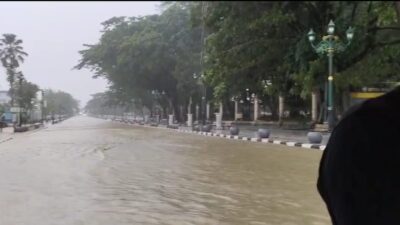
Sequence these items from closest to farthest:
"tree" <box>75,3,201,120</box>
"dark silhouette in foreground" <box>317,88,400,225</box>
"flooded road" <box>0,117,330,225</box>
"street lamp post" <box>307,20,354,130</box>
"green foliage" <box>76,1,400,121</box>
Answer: "green foliage" <box>76,1,400,121</box>
"dark silhouette in foreground" <box>317,88,400,225</box>
"tree" <box>75,3,201,120</box>
"street lamp post" <box>307,20,354,130</box>
"flooded road" <box>0,117,330,225</box>

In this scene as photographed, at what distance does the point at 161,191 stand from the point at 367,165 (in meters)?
6.16

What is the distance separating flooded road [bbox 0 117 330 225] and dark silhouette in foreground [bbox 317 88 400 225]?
4.00 m

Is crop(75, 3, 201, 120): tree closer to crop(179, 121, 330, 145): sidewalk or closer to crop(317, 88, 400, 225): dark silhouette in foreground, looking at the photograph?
crop(317, 88, 400, 225): dark silhouette in foreground

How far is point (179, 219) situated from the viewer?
18.0 ft

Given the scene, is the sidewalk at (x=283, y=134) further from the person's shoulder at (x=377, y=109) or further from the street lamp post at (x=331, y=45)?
the person's shoulder at (x=377, y=109)

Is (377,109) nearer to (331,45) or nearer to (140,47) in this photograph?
(331,45)

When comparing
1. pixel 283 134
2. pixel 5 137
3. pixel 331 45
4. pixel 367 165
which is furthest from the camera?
pixel 5 137

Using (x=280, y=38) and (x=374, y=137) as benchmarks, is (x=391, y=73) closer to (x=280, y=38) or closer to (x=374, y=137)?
(x=374, y=137)

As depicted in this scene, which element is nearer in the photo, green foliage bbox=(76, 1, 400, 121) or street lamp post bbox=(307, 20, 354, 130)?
green foliage bbox=(76, 1, 400, 121)

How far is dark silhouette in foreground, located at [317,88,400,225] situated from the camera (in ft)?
4.38

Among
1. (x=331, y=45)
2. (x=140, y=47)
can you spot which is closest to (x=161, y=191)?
(x=140, y=47)

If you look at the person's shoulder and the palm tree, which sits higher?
the palm tree

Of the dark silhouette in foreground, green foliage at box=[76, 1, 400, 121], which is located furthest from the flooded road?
the dark silhouette in foreground

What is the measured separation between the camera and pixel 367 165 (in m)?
1.35
